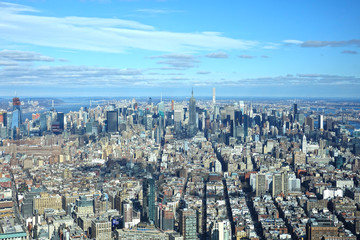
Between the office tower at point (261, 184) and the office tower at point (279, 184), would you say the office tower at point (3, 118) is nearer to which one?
the office tower at point (261, 184)

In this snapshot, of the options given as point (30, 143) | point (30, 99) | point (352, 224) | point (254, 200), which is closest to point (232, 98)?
point (30, 99)

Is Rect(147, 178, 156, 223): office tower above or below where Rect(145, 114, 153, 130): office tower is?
below

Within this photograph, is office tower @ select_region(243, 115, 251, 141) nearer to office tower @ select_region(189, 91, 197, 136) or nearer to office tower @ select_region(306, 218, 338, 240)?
office tower @ select_region(189, 91, 197, 136)

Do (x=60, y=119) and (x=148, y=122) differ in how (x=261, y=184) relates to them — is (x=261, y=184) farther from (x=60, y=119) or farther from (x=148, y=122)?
(x=60, y=119)

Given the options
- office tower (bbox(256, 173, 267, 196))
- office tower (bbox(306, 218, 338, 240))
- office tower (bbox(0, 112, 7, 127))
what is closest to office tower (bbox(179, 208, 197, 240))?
office tower (bbox(306, 218, 338, 240))

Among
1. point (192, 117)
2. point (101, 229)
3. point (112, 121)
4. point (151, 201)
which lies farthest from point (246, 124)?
point (101, 229)

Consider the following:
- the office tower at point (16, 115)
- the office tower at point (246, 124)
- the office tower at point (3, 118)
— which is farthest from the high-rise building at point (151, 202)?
the office tower at point (246, 124)

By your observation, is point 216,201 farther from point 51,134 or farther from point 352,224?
point 51,134
